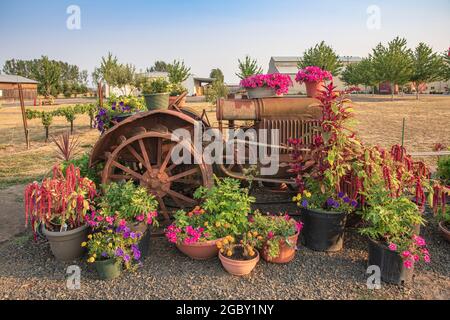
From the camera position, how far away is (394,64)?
103ft

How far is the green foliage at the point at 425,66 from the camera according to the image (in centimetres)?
3300

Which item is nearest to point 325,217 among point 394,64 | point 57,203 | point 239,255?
point 239,255

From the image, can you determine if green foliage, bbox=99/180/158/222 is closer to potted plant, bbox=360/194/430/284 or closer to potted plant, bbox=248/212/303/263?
potted plant, bbox=248/212/303/263

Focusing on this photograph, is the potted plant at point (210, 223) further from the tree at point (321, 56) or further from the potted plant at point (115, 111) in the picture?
the tree at point (321, 56)

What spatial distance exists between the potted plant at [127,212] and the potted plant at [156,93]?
41.4 inches

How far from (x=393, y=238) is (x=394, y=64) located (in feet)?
111

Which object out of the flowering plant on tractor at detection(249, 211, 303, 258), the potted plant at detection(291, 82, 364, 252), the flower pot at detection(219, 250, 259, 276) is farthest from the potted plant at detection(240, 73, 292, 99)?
the flower pot at detection(219, 250, 259, 276)

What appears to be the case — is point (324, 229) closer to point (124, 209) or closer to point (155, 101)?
point (124, 209)

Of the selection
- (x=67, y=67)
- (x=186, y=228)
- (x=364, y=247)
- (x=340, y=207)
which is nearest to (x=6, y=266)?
(x=186, y=228)

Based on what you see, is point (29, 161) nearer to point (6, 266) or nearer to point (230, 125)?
point (6, 266)

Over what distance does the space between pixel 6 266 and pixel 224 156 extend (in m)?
2.54

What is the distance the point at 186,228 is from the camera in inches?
121

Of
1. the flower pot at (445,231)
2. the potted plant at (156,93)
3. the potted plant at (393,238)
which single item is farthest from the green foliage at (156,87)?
the flower pot at (445,231)

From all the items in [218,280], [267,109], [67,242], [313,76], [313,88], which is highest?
[313,76]
